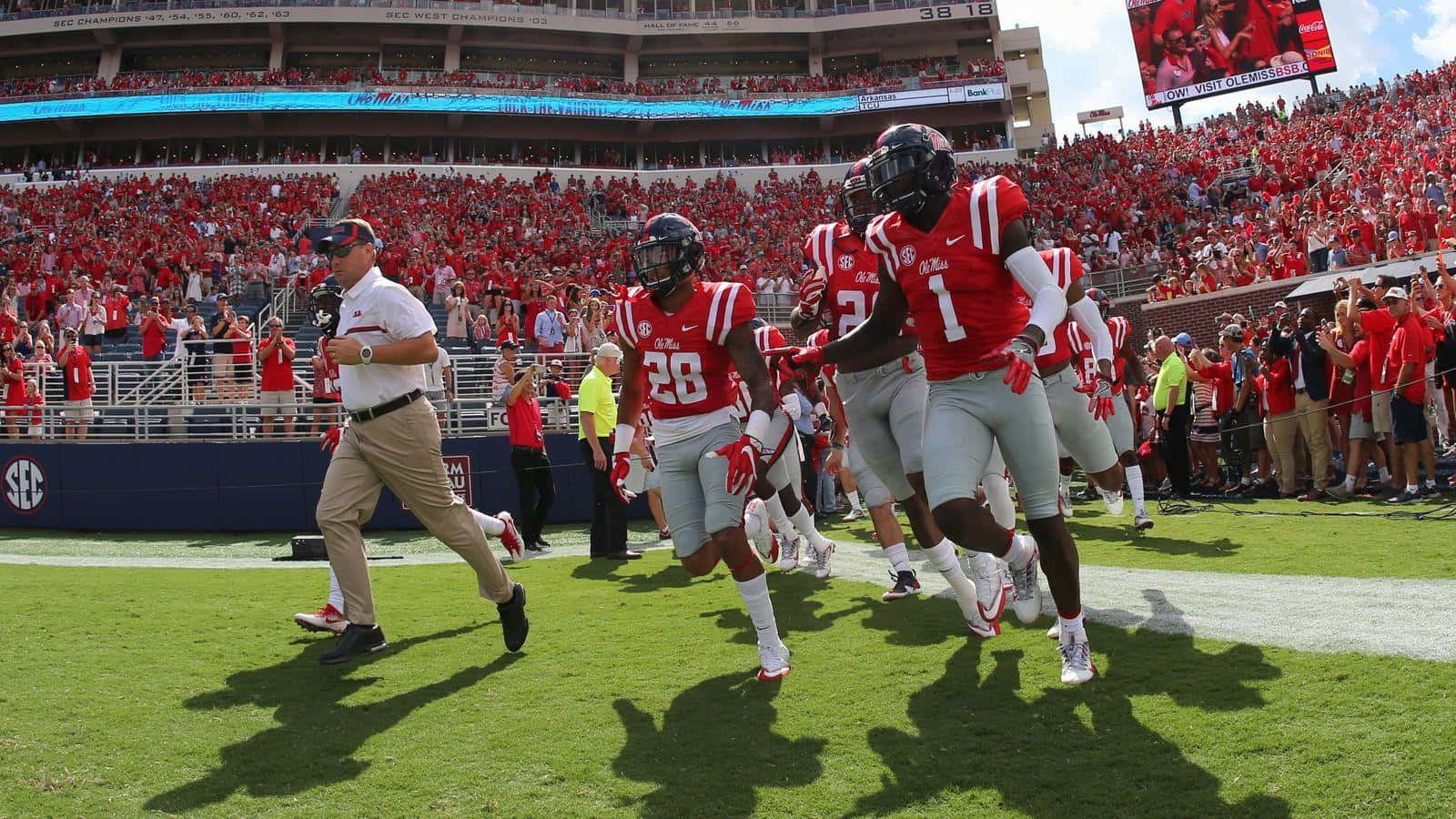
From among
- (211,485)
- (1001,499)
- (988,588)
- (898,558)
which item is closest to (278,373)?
(211,485)

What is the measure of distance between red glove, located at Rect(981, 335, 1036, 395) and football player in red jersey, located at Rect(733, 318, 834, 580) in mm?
1496

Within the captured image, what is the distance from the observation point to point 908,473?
5941 millimetres

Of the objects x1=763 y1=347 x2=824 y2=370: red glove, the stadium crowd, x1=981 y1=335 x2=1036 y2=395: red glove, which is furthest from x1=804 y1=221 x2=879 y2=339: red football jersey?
the stadium crowd

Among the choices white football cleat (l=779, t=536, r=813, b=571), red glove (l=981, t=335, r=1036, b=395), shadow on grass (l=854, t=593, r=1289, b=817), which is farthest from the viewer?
white football cleat (l=779, t=536, r=813, b=571)

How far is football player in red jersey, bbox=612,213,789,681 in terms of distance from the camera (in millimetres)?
5195

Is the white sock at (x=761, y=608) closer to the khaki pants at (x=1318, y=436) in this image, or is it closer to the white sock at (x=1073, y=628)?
the white sock at (x=1073, y=628)

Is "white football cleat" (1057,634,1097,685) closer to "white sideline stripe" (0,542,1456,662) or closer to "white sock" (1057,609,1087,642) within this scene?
"white sock" (1057,609,1087,642)

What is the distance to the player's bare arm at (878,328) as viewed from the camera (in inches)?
202

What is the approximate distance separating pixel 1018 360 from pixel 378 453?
3388mm

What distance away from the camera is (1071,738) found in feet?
12.8

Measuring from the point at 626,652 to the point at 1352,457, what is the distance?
356 inches

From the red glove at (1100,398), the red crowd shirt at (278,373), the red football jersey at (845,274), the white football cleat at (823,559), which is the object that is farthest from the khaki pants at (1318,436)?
the red crowd shirt at (278,373)

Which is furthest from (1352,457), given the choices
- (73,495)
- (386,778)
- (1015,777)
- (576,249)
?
(576,249)

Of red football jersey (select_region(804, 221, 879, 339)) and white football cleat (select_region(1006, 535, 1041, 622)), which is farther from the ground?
red football jersey (select_region(804, 221, 879, 339))
